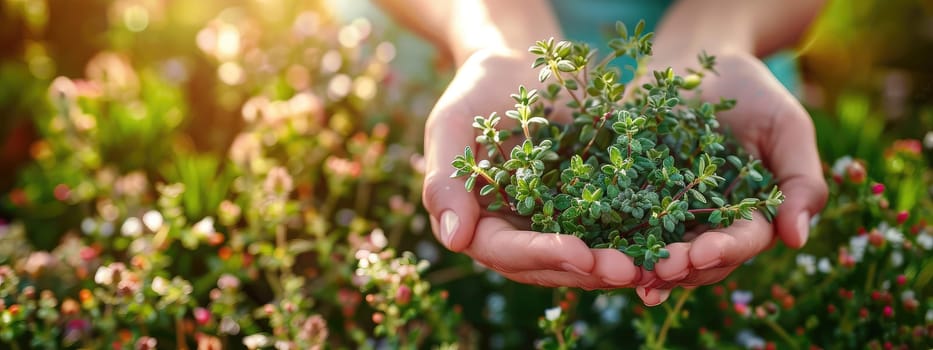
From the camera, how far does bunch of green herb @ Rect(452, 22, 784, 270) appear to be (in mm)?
1189

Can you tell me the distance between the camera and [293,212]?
170 centimetres

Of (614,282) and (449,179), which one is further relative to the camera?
(449,179)

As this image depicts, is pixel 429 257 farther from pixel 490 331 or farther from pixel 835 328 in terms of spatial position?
pixel 835 328

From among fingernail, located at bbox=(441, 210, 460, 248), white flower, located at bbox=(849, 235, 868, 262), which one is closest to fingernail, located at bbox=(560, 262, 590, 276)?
fingernail, located at bbox=(441, 210, 460, 248)

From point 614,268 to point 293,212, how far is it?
821 mm

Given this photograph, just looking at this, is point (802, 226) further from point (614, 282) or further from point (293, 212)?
point (293, 212)

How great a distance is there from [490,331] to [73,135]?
1.27m

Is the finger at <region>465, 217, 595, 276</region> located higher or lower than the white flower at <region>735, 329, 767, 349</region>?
higher

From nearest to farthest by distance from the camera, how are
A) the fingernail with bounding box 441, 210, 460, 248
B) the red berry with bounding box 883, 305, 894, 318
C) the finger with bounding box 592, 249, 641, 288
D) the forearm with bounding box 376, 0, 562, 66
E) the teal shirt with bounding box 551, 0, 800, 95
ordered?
the finger with bounding box 592, 249, 641, 288 < the fingernail with bounding box 441, 210, 460, 248 < the red berry with bounding box 883, 305, 894, 318 < the forearm with bounding box 376, 0, 562, 66 < the teal shirt with bounding box 551, 0, 800, 95

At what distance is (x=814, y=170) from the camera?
1.44 metres

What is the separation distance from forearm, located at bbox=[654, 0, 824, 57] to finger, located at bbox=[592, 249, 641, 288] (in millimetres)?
827

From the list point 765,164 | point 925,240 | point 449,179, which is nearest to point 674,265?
point 449,179

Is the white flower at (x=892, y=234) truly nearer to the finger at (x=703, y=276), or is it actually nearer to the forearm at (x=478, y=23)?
the finger at (x=703, y=276)

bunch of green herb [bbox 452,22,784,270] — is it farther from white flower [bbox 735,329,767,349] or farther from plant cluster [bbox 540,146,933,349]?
white flower [bbox 735,329,767,349]
